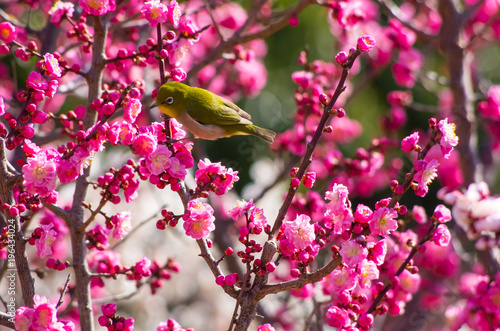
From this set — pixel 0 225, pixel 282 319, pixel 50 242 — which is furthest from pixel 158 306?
pixel 50 242

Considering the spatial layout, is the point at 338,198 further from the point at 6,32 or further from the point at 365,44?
the point at 6,32

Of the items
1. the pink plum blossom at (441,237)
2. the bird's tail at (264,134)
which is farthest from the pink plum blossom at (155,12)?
the pink plum blossom at (441,237)

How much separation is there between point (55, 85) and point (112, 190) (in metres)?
0.41

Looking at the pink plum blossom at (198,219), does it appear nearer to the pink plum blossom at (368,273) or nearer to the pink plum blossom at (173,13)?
the pink plum blossom at (368,273)

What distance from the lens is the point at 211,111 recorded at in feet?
8.70

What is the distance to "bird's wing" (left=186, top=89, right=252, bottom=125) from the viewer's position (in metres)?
2.62

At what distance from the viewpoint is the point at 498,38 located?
15.1 ft

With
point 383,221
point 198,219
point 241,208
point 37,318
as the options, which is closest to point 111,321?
point 37,318

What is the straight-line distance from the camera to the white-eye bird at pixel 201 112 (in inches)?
99.3

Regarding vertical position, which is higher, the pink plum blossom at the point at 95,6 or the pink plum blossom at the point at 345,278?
the pink plum blossom at the point at 95,6

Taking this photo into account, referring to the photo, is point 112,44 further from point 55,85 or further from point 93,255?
point 55,85

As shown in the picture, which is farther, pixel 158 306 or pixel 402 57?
pixel 158 306

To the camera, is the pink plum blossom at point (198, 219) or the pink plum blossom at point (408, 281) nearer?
the pink plum blossom at point (198, 219)

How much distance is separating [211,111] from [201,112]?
5cm
